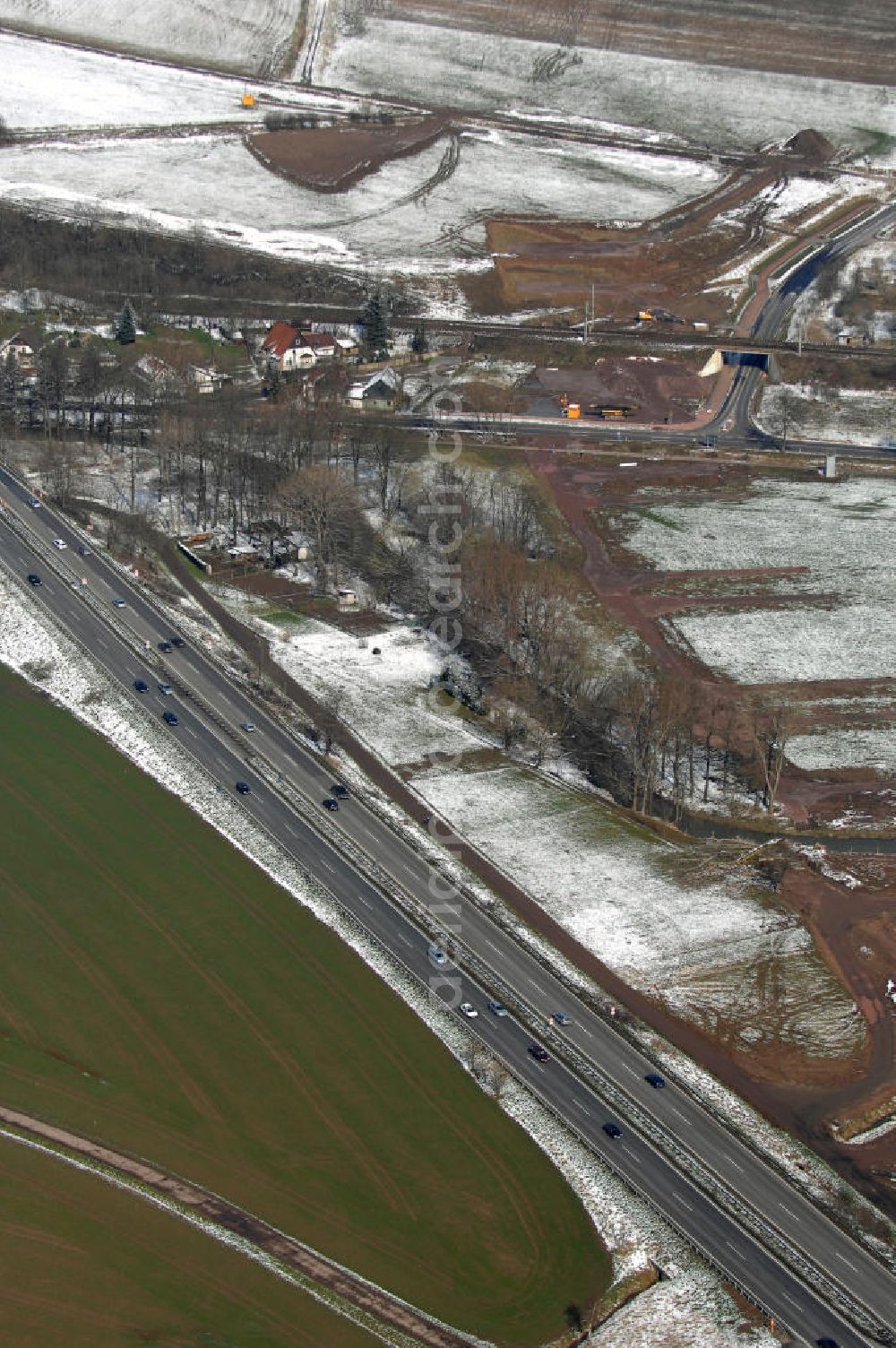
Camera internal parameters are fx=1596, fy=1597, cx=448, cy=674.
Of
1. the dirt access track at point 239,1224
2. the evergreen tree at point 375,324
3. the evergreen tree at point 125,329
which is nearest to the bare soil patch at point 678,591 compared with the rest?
the evergreen tree at point 375,324

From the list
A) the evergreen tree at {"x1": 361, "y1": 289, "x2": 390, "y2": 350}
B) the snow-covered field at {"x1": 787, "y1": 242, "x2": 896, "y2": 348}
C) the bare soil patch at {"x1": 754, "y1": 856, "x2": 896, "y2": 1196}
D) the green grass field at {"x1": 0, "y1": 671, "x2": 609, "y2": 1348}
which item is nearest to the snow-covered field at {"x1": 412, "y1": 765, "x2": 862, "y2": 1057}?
the bare soil patch at {"x1": 754, "y1": 856, "x2": 896, "y2": 1196}

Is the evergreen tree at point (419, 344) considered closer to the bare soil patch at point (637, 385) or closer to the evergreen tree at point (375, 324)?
the evergreen tree at point (375, 324)

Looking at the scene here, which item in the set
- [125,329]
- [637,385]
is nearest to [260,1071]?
[125,329]

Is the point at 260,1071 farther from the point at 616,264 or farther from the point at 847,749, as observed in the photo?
the point at 616,264

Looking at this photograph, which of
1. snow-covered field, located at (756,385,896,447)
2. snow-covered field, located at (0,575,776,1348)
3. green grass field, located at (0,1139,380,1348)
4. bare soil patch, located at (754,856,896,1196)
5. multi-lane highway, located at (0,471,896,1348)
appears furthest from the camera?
snow-covered field, located at (756,385,896,447)

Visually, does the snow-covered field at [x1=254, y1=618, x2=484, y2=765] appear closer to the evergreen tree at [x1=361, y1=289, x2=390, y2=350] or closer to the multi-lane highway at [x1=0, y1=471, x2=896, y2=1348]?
the multi-lane highway at [x1=0, y1=471, x2=896, y2=1348]

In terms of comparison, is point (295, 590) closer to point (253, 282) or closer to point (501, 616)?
point (501, 616)
